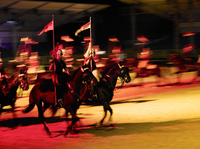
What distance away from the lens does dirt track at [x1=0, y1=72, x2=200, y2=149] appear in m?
7.79

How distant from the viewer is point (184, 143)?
7.59 metres

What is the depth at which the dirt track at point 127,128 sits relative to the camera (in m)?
7.79

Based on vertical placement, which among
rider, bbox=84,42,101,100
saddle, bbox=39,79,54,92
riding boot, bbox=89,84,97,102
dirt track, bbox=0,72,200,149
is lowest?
dirt track, bbox=0,72,200,149

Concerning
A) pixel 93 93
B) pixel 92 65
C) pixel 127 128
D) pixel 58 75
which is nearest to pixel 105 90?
pixel 93 93

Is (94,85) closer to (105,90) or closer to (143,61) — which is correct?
(105,90)

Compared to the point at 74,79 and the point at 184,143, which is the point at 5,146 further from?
the point at 184,143

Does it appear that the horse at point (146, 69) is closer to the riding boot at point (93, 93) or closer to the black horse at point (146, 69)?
the black horse at point (146, 69)

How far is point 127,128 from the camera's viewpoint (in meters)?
9.37

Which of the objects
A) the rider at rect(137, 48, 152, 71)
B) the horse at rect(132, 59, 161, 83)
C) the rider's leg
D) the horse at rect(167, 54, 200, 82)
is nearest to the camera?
the rider's leg

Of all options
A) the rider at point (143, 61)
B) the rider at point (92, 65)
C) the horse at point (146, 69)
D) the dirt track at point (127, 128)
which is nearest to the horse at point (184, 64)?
the horse at point (146, 69)

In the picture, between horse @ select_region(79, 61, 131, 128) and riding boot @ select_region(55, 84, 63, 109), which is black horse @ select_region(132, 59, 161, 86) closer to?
horse @ select_region(79, 61, 131, 128)

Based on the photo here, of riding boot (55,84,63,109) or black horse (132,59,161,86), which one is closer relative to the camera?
riding boot (55,84,63,109)

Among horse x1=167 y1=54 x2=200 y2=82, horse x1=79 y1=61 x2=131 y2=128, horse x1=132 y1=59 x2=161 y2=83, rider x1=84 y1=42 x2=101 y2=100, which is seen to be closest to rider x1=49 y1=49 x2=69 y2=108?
horse x1=79 y1=61 x2=131 y2=128

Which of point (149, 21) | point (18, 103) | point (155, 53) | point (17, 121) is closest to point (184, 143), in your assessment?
point (17, 121)
